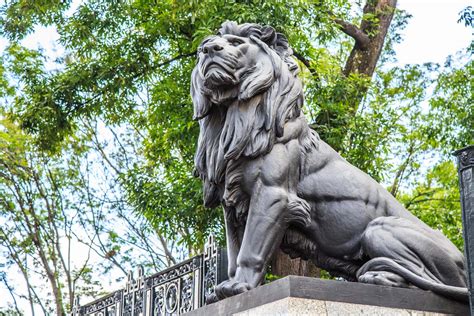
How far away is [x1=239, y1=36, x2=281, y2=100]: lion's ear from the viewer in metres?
6.07

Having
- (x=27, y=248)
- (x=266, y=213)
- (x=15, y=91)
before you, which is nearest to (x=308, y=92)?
(x=266, y=213)

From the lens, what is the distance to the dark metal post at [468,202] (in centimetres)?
545

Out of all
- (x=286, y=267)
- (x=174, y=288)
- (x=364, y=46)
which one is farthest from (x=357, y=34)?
(x=174, y=288)

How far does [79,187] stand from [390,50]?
9.72 meters

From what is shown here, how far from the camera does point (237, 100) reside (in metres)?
6.14

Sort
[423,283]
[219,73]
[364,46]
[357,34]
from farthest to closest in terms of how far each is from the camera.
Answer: [364,46] < [357,34] < [219,73] < [423,283]

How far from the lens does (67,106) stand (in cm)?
1430

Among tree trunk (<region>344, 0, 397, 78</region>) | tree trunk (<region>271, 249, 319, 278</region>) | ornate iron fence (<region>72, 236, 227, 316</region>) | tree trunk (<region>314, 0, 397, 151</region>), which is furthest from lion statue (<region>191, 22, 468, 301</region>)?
tree trunk (<region>344, 0, 397, 78</region>)

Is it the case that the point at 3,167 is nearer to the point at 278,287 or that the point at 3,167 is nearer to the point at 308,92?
the point at 308,92

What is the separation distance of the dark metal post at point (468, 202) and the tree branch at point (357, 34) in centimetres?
920

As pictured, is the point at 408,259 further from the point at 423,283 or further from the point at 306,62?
the point at 306,62

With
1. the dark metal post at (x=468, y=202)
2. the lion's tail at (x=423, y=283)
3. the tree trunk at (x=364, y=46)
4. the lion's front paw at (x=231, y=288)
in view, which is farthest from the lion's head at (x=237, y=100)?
the tree trunk at (x=364, y=46)

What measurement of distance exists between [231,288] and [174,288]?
365 cm

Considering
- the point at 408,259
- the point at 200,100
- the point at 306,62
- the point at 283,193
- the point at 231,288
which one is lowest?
the point at 231,288
